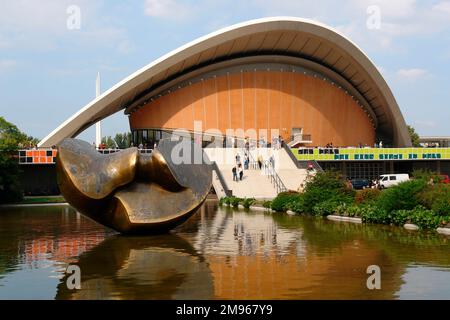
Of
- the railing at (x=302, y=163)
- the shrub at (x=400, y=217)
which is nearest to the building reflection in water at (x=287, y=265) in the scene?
the shrub at (x=400, y=217)

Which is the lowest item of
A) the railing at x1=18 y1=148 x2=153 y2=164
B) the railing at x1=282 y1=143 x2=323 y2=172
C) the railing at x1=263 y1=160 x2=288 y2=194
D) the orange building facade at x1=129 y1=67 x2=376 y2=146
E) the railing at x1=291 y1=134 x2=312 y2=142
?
the railing at x1=263 y1=160 x2=288 y2=194

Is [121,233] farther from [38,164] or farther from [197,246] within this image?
[38,164]

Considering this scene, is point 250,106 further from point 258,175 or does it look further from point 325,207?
point 325,207

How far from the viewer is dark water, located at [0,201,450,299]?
28.2 ft

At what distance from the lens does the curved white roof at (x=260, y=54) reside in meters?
46.1

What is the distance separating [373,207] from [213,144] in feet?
108

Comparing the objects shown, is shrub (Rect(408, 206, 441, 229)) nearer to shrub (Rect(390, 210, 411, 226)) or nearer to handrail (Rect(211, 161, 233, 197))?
shrub (Rect(390, 210, 411, 226))

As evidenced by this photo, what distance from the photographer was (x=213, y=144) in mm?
51812

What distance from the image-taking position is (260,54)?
175ft

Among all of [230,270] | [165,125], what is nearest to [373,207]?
[230,270]

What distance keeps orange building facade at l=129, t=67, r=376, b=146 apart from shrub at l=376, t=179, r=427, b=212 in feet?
114

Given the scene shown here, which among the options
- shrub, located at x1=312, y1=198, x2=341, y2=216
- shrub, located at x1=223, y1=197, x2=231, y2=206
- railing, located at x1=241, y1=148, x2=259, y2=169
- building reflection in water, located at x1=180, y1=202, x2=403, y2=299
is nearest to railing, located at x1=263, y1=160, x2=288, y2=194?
railing, located at x1=241, y1=148, x2=259, y2=169

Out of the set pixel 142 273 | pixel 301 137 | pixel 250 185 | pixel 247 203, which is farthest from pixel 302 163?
pixel 142 273

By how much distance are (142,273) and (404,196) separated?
33.9 ft
